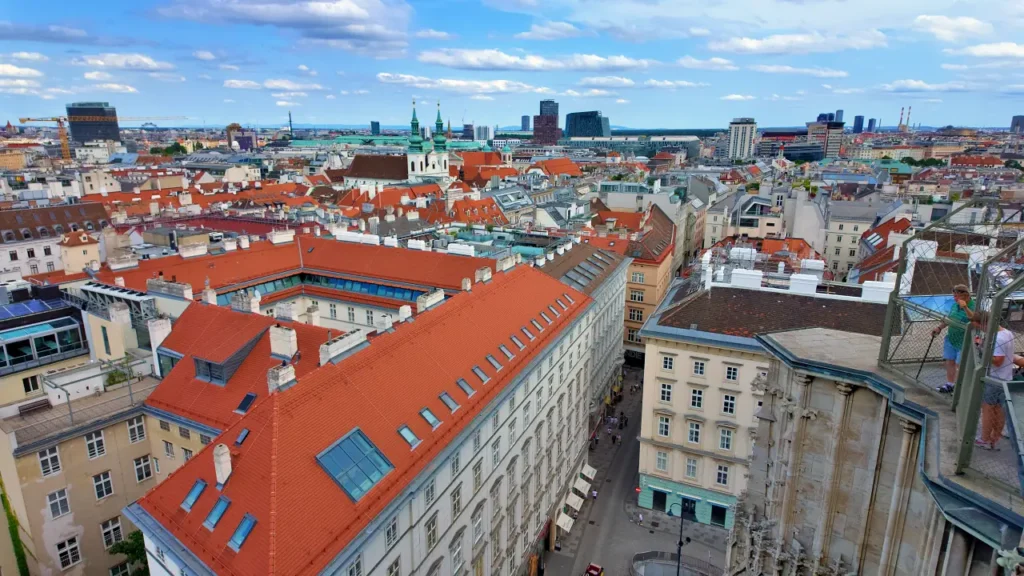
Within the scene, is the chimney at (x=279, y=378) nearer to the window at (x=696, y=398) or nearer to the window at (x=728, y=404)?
the window at (x=696, y=398)

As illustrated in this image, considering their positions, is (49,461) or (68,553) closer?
(49,461)

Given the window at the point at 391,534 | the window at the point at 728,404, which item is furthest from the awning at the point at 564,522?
the window at the point at 391,534

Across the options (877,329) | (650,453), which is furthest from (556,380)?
(877,329)

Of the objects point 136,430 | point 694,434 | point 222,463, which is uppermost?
point 222,463

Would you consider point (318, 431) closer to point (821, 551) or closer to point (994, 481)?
point (821, 551)

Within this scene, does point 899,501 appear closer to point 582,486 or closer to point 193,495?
point 193,495

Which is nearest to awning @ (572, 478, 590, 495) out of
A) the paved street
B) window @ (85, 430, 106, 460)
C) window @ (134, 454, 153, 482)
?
the paved street

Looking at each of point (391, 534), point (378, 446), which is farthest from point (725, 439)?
point (391, 534)
